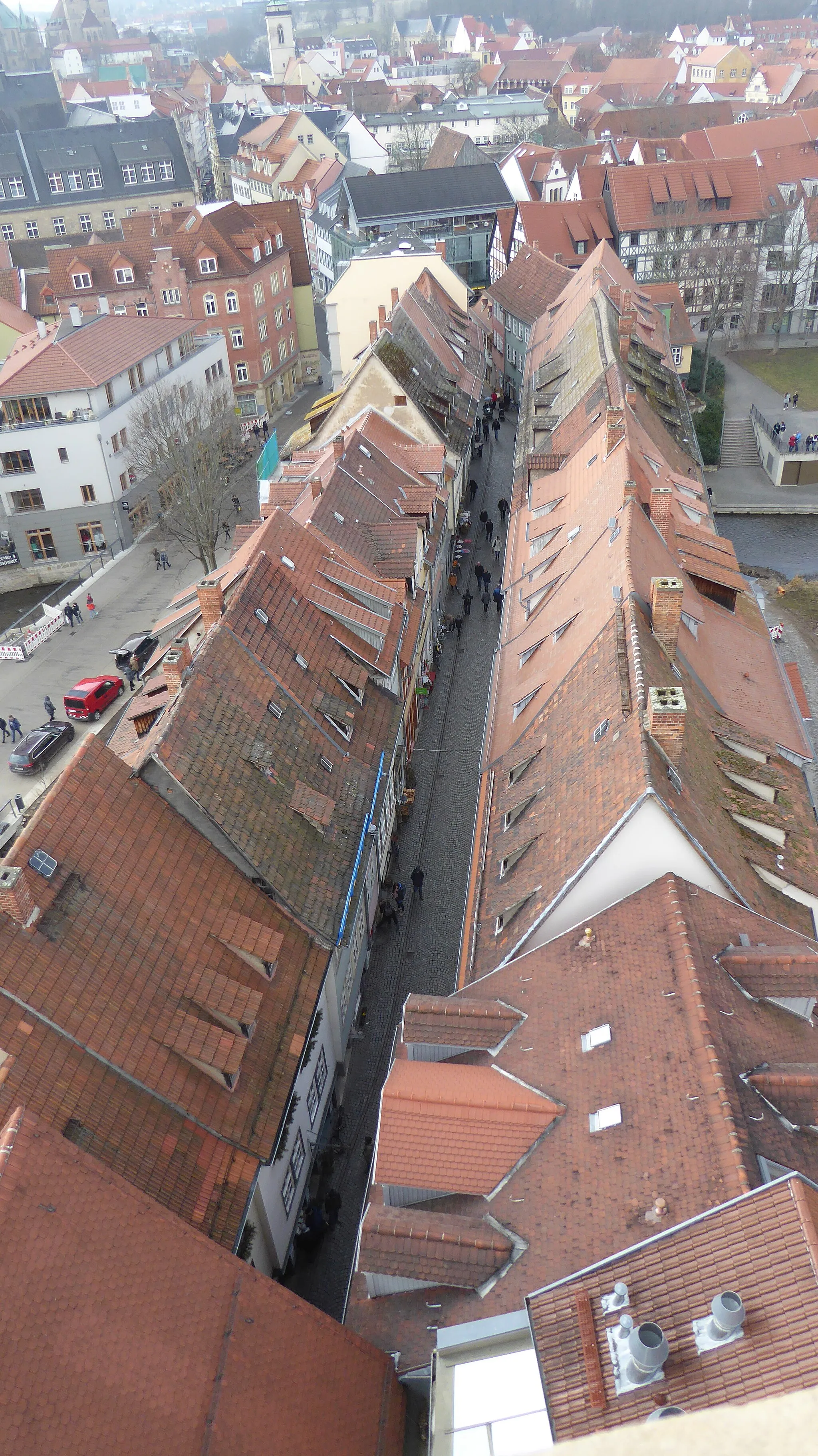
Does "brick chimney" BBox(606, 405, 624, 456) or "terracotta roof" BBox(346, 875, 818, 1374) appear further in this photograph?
"brick chimney" BBox(606, 405, 624, 456)

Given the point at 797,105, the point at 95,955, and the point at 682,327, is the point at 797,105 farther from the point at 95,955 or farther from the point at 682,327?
the point at 95,955

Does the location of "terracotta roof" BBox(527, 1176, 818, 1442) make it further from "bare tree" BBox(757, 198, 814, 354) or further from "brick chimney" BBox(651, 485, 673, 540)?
"bare tree" BBox(757, 198, 814, 354)

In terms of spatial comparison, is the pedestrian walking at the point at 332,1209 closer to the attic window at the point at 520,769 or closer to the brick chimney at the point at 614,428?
the attic window at the point at 520,769

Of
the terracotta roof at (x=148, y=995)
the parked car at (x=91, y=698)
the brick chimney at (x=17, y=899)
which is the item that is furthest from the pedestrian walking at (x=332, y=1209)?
→ the parked car at (x=91, y=698)

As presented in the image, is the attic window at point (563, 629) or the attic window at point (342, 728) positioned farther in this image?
the attic window at point (563, 629)

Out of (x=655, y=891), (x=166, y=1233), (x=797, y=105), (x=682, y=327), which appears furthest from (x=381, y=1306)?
(x=797, y=105)

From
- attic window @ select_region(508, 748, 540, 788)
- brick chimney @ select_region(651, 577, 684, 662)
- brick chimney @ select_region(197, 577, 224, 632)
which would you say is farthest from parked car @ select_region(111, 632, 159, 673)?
brick chimney @ select_region(651, 577, 684, 662)

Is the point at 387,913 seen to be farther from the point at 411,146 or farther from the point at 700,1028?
the point at 411,146
